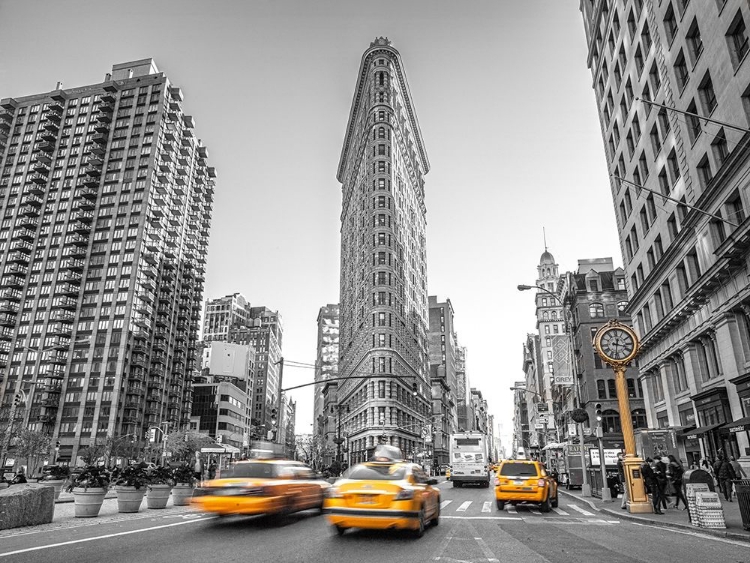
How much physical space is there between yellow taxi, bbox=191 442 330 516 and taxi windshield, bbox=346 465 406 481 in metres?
2.00

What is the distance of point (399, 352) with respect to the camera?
88.6 meters

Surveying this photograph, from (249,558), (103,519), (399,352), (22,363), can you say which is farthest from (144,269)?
(249,558)

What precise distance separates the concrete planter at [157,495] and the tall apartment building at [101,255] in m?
86.7

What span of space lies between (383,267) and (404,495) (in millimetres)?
78740

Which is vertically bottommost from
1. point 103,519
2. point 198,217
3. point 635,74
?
point 103,519

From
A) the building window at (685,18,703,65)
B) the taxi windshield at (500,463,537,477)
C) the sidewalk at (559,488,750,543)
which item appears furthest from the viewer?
the building window at (685,18,703,65)

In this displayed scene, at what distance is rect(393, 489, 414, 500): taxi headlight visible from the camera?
10695mm

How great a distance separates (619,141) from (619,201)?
4741mm

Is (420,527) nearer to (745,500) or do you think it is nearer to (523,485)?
(745,500)

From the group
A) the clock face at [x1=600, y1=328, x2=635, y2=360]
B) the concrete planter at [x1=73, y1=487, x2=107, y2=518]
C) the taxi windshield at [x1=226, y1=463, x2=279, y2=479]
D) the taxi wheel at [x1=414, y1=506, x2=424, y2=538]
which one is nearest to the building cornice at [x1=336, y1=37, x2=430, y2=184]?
the clock face at [x1=600, y1=328, x2=635, y2=360]

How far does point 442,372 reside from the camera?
519ft

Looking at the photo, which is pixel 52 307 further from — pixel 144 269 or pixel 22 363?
pixel 144 269

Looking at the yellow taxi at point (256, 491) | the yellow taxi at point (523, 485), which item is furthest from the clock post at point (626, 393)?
the yellow taxi at point (256, 491)

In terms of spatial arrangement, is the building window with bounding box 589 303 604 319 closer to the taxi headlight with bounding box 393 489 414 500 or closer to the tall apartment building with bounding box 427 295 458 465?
the taxi headlight with bounding box 393 489 414 500
